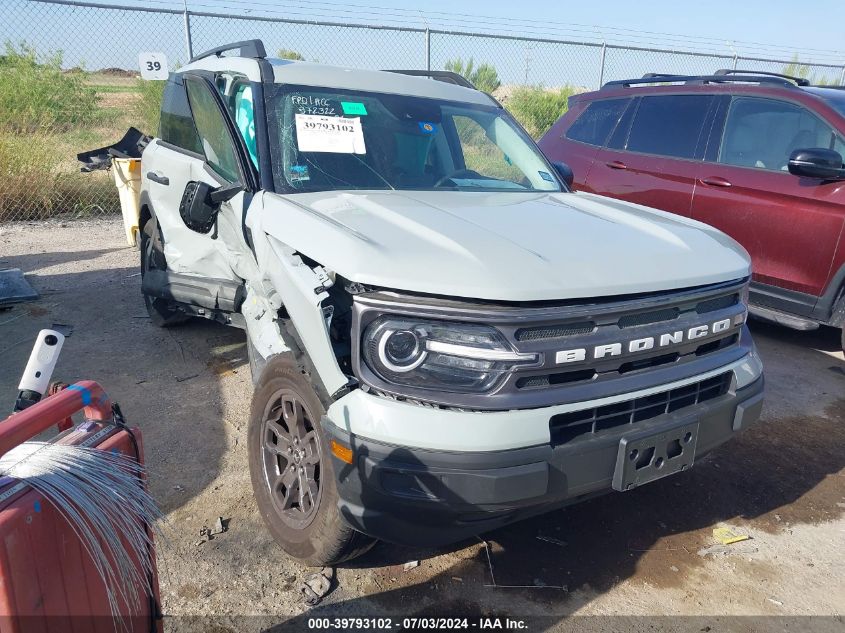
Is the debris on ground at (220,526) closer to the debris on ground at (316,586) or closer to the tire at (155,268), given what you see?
the debris on ground at (316,586)

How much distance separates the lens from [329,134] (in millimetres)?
3320

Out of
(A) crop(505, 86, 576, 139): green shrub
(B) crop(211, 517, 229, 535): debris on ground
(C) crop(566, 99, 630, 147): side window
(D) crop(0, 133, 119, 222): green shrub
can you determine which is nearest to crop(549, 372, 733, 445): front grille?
(B) crop(211, 517, 229, 535): debris on ground

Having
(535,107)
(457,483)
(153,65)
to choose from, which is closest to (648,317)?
(457,483)

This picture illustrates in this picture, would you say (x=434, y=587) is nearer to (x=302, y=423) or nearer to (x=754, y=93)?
(x=302, y=423)

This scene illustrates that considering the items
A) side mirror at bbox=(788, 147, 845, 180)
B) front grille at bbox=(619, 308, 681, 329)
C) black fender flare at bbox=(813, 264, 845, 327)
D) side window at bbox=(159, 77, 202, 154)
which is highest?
side window at bbox=(159, 77, 202, 154)

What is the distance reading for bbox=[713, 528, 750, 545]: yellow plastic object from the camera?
118 inches

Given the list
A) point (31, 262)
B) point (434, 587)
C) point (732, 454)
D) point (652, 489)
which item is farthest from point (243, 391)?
point (31, 262)

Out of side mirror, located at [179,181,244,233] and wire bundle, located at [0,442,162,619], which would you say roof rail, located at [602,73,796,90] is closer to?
side mirror, located at [179,181,244,233]

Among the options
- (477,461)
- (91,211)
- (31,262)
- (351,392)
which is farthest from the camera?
(91,211)

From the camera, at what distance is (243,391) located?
4.32 meters

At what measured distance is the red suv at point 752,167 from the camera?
15.7 ft

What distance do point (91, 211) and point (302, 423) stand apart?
8.36 metres

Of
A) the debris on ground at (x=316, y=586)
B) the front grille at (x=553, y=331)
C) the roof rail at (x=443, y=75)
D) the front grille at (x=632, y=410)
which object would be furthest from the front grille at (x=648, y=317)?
the roof rail at (x=443, y=75)

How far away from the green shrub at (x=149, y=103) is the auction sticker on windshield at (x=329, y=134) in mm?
9087
